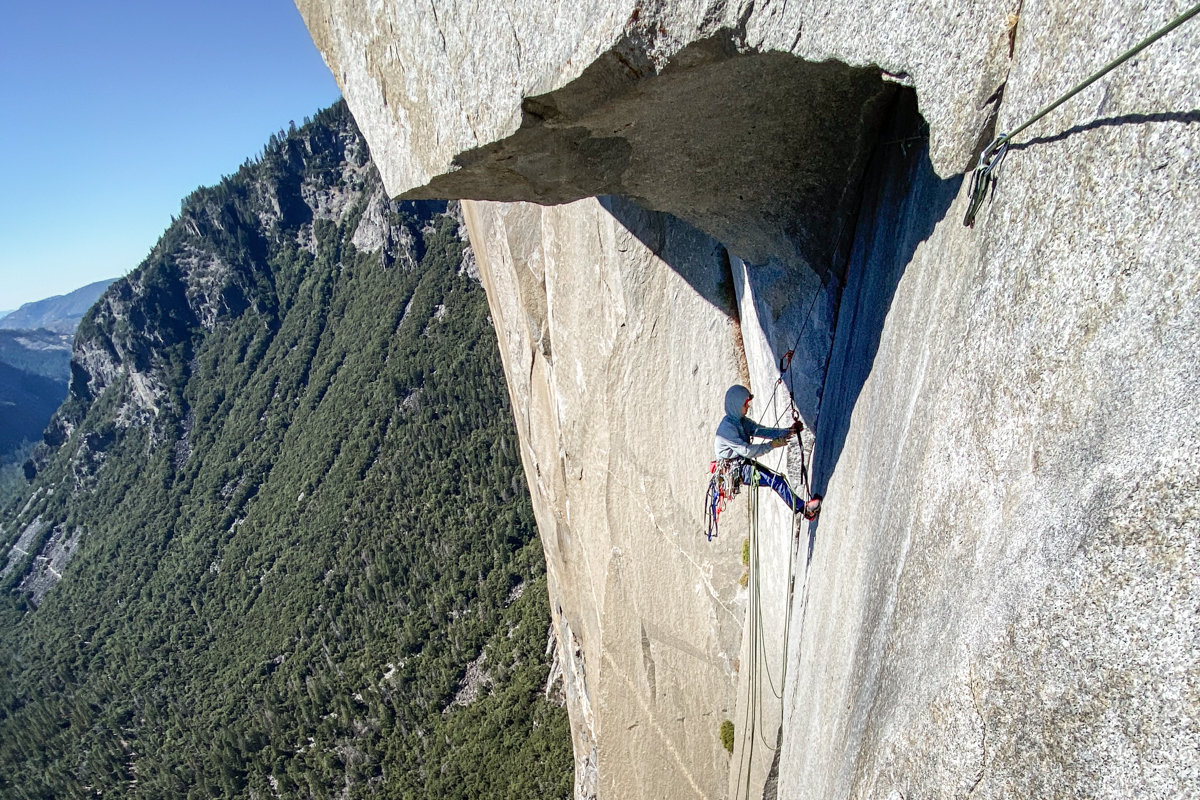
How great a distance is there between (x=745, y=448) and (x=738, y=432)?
0.57 ft

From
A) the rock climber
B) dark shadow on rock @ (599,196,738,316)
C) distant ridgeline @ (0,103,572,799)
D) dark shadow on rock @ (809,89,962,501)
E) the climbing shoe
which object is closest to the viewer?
dark shadow on rock @ (809,89,962,501)

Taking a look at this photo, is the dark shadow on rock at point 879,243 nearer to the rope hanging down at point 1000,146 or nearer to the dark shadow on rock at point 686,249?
the rope hanging down at point 1000,146

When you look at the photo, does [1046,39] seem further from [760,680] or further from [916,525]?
[760,680]

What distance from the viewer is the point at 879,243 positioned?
145 inches

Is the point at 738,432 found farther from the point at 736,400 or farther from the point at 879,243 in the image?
the point at 879,243

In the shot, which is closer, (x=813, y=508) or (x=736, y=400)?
(x=813, y=508)

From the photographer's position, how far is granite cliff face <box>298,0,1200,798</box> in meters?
1.59

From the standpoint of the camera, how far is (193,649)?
71062 mm

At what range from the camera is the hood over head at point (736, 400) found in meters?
5.13

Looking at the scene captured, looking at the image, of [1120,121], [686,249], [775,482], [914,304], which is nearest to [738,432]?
[775,482]

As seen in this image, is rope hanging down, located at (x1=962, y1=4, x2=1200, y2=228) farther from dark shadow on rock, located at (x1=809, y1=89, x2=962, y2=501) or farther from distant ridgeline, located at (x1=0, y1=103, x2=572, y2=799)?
distant ridgeline, located at (x1=0, y1=103, x2=572, y2=799)

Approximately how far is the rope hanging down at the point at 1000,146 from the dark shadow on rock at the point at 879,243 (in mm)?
299

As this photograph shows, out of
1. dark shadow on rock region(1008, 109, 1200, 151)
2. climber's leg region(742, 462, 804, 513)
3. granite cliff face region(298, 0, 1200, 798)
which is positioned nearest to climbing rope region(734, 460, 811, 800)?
granite cliff face region(298, 0, 1200, 798)

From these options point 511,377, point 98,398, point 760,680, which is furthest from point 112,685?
point 760,680
